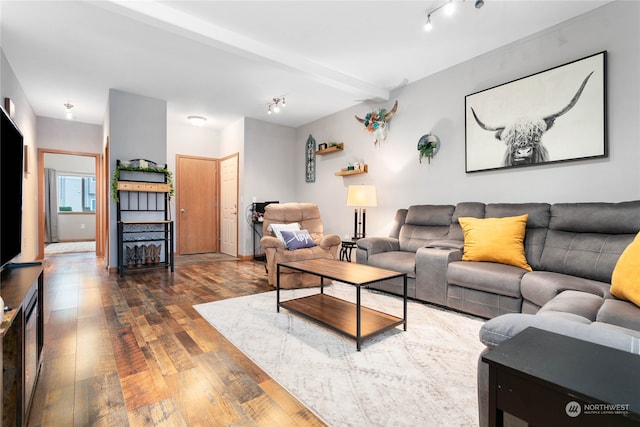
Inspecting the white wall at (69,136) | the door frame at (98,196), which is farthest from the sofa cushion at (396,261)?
the white wall at (69,136)

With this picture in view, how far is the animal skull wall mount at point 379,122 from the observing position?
453 cm

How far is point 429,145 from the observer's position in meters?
4.00

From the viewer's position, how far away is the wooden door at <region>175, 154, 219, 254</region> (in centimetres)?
635

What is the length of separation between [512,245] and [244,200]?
14.4 feet

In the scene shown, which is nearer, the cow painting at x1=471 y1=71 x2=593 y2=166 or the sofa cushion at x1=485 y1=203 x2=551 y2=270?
the sofa cushion at x1=485 y1=203 x2=551 y2=270

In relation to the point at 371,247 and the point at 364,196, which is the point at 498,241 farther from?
the point at 364,196

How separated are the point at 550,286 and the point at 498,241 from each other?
2.23 ft

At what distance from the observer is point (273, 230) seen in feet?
13.4

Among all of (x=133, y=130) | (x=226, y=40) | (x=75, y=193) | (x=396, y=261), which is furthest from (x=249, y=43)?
(x=75, y=193)

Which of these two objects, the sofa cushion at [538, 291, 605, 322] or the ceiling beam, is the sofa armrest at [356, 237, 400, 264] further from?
the ceiling beam

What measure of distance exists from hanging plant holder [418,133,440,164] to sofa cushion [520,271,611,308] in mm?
2000

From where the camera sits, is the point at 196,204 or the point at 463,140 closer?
the point at 463,140

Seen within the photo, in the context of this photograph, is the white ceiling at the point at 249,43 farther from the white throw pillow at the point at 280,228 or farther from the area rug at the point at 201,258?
the area rug at the point at 201,258

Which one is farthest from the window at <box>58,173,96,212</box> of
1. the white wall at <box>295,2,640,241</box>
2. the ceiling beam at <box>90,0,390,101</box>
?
the ceiling beam at <box>90,0,390,101</box>
